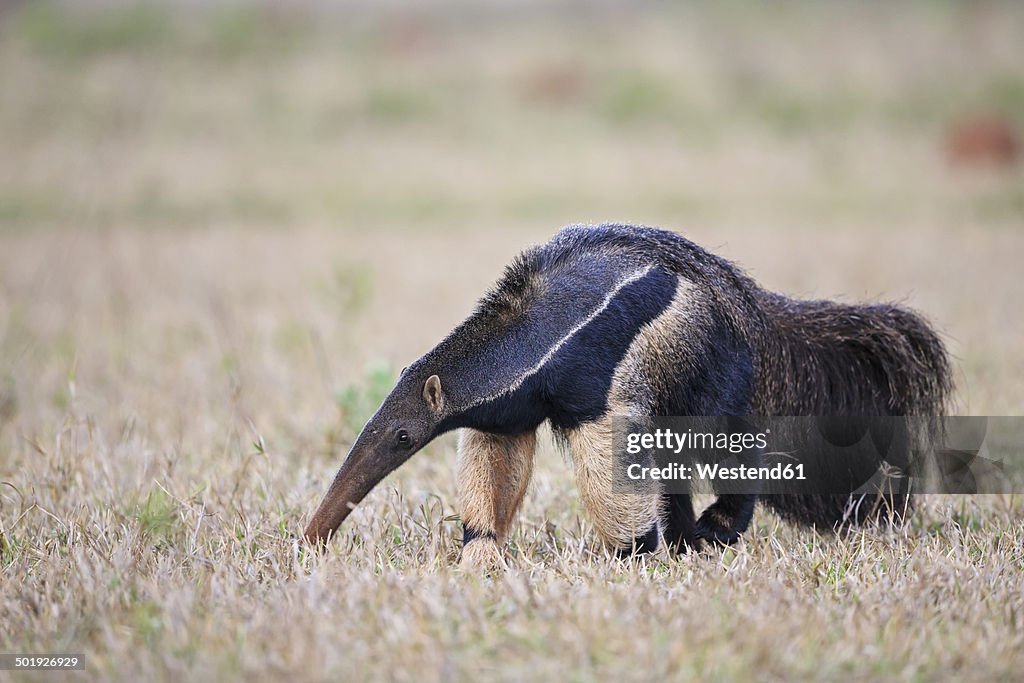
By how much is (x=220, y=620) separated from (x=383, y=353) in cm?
526

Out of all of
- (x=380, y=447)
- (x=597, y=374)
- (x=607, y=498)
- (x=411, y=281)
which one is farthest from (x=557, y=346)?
(x=411, y=281)

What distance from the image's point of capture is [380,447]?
412 centimetres

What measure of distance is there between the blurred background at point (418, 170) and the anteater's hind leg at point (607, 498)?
88.4 inches

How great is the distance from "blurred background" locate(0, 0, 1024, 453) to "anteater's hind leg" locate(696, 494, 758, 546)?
2.22 metres

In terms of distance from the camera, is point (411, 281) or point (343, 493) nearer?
point (343, 493)

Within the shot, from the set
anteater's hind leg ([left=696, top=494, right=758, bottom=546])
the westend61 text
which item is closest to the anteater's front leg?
the westend61 text

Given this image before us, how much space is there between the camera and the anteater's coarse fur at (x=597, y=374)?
13.2 ft

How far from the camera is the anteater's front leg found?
4324 millimetres

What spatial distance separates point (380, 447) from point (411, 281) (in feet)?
26.5

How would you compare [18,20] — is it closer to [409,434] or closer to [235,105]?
[235,105]

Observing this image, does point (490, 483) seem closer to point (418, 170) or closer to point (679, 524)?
point (679, 524)

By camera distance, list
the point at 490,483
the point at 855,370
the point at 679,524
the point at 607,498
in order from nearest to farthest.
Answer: the point at 607,498
the point at 490,483
the point at 679,524
the point at 855,370

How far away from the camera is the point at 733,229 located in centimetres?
1566

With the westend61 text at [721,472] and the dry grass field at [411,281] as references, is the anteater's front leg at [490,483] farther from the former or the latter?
the westend61 text at [721,472]
